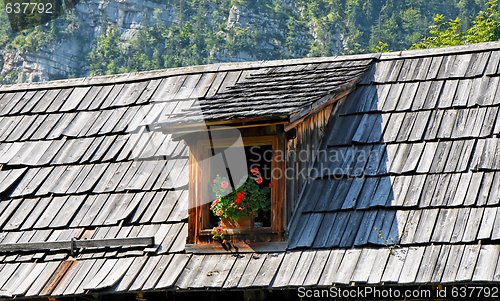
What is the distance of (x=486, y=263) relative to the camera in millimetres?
10961

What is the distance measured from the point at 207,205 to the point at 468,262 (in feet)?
9.96

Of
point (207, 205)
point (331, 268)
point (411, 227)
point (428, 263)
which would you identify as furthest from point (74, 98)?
point (428, 263)

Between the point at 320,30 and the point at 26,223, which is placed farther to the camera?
the point at 320,30

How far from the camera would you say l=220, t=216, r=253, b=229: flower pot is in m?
12.4

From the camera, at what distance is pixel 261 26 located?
94.2m

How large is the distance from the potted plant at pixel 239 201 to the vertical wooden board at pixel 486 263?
2454 mm

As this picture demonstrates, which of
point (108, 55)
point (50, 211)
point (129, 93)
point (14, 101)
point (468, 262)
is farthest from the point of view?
point (108, 55)

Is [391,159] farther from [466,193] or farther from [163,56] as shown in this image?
[163,56]

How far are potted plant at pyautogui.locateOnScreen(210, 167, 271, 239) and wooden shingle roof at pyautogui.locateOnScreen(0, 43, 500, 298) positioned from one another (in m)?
0.36

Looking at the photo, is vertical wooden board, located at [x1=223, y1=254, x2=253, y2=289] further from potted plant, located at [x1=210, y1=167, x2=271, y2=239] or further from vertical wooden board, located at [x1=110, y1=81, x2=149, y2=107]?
vertical wooden board, located at [x1=110, y1=81, x2=149, y2=107]

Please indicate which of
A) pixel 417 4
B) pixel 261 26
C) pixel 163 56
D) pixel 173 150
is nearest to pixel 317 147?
pixel 173 150

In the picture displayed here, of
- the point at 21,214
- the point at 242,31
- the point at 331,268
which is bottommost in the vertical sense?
the point at 242,31

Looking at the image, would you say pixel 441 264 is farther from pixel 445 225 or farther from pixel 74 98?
pixel 74 98

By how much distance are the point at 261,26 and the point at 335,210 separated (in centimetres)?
8247
